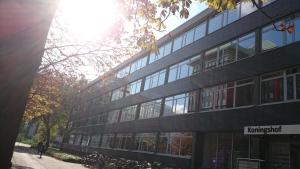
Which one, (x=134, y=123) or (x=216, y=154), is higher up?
(x=134, y=123)

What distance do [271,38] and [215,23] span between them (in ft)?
24.5

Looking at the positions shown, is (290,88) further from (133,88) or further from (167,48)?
(133,88)

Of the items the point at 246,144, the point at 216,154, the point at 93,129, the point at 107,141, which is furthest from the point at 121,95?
the point at 246,144

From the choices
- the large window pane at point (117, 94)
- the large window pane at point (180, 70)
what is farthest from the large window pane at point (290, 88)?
the large window pane at point (117, 94)

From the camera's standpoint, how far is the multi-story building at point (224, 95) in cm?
1822

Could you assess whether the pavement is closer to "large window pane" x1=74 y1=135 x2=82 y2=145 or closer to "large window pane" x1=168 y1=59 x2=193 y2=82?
"large window pane" x1=168 y1=59 x2=193 y2=82

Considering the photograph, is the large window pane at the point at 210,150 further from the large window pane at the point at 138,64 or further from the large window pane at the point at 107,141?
the large window pane at the point at 107,141

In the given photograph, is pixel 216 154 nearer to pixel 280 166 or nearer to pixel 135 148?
pixel 280 166

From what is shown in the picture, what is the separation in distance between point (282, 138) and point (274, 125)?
3.75 ft

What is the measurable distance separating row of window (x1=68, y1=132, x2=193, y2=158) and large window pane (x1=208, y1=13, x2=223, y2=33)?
8770mm

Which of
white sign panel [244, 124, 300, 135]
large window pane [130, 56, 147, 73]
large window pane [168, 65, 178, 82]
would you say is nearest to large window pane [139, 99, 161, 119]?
large window pane [168, 65, 178, 82]

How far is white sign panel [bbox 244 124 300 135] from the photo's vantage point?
16623mm

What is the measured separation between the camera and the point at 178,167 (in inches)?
1017

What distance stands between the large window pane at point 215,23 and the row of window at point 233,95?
5181 millimetres
